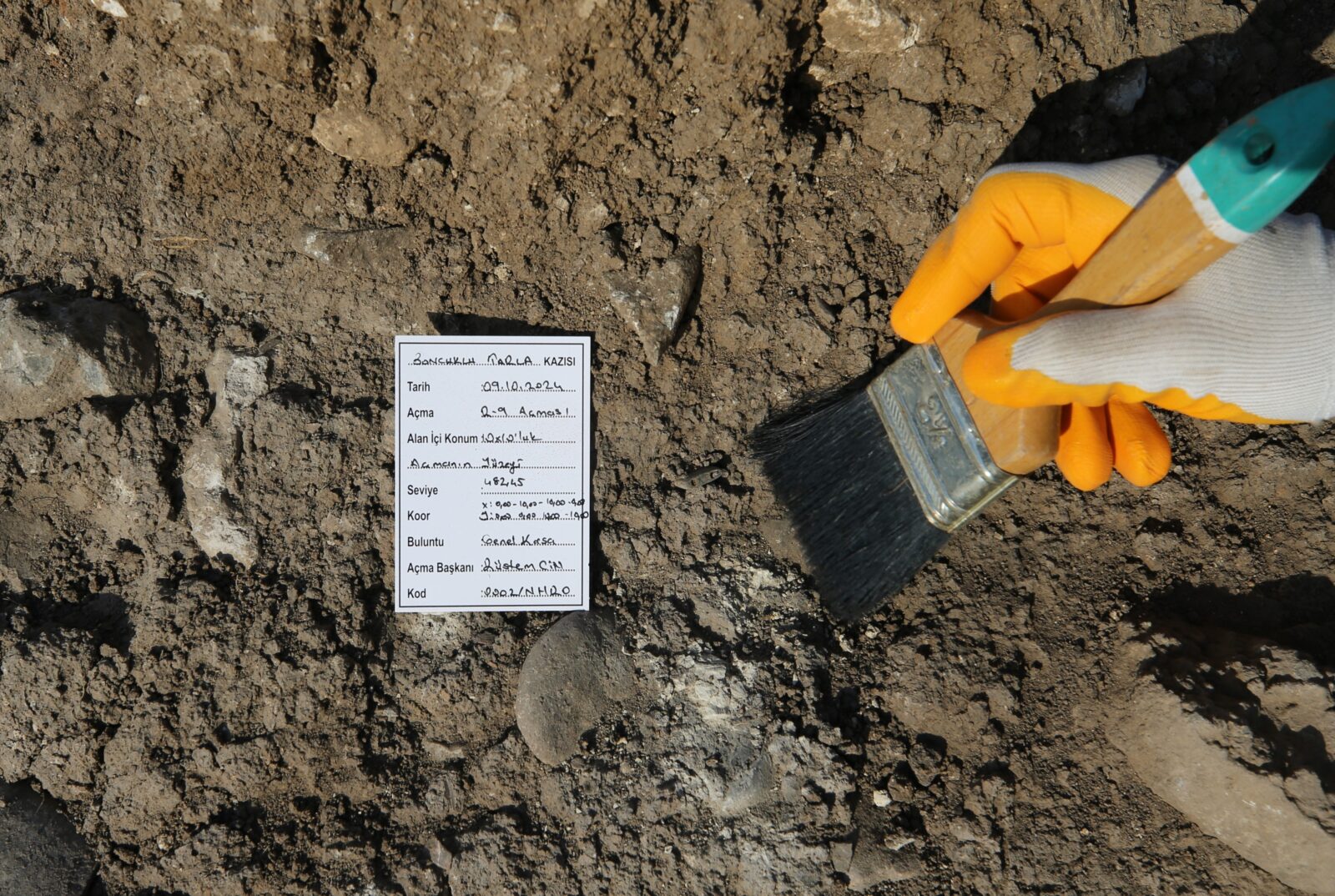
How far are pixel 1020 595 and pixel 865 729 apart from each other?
18.9 inches

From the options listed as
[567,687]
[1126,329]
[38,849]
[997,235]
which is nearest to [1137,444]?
[1126,329]

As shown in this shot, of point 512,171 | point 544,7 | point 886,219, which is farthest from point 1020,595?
point 544,7

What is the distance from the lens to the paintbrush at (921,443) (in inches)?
55.4

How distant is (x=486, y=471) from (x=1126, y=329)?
4.64 ft

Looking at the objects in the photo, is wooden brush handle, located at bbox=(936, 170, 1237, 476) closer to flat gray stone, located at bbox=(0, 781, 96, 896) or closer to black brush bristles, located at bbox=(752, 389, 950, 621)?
black brush bristles, located at bbox=(752, 389, 950, 621)

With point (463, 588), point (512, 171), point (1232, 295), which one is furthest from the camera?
point (463, 588)

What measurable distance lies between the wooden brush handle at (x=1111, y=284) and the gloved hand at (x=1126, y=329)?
5 centimetres

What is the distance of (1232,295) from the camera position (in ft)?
4.99

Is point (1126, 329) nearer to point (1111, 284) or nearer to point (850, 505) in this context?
point (1111, 284)

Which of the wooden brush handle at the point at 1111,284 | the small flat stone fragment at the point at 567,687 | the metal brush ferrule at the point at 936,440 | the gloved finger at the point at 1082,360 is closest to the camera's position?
the wooden brush handle at the point at 1111,284

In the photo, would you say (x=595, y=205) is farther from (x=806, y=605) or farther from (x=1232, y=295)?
(x=1232, y=295)

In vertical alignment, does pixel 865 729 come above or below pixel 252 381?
below

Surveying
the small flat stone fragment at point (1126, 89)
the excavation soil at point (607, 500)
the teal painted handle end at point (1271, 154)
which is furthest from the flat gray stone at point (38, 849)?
the small flat stone fragment at point (1126, 89)

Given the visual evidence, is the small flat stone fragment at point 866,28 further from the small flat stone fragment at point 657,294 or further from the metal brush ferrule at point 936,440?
the metal brush ferrule at point 936,440
